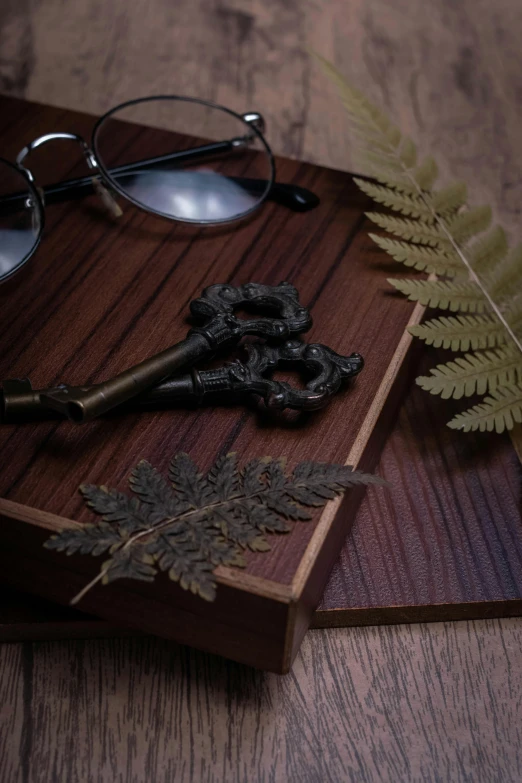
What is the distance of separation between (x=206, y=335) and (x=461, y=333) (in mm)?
340

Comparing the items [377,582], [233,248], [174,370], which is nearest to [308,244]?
[233,248]

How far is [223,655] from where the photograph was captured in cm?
100

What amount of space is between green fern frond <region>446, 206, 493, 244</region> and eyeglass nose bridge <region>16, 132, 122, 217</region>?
1.56 feet

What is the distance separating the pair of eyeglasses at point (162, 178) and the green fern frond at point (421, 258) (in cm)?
17

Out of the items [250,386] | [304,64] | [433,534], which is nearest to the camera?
[250,386]

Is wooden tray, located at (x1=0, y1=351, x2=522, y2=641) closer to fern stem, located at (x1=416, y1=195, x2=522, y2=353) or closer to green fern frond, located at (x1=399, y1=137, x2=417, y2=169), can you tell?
fern stem, located at (x1=416, y1=195, x2=522, y2=353)

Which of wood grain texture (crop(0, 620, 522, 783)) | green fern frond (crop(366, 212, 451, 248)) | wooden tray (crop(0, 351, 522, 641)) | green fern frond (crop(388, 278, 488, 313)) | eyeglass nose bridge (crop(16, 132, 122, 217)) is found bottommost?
wood grain texture (crop(0, 620, 522, 783))

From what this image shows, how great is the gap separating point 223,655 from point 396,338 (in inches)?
17.7

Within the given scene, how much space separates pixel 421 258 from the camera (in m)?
1.26

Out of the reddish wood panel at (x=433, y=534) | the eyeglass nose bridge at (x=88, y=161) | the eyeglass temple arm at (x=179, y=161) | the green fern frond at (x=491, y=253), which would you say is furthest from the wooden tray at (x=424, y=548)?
the eyeglass nose bridge at (x=88, y=161)

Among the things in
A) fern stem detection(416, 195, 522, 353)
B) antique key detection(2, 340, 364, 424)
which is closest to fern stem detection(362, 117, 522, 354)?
fern stem detection(416, 195, 522, 353)

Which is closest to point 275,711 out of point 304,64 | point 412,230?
point 412,230

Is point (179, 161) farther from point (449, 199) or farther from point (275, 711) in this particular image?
point (275, 711)

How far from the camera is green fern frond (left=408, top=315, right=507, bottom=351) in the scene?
1.17 metres
